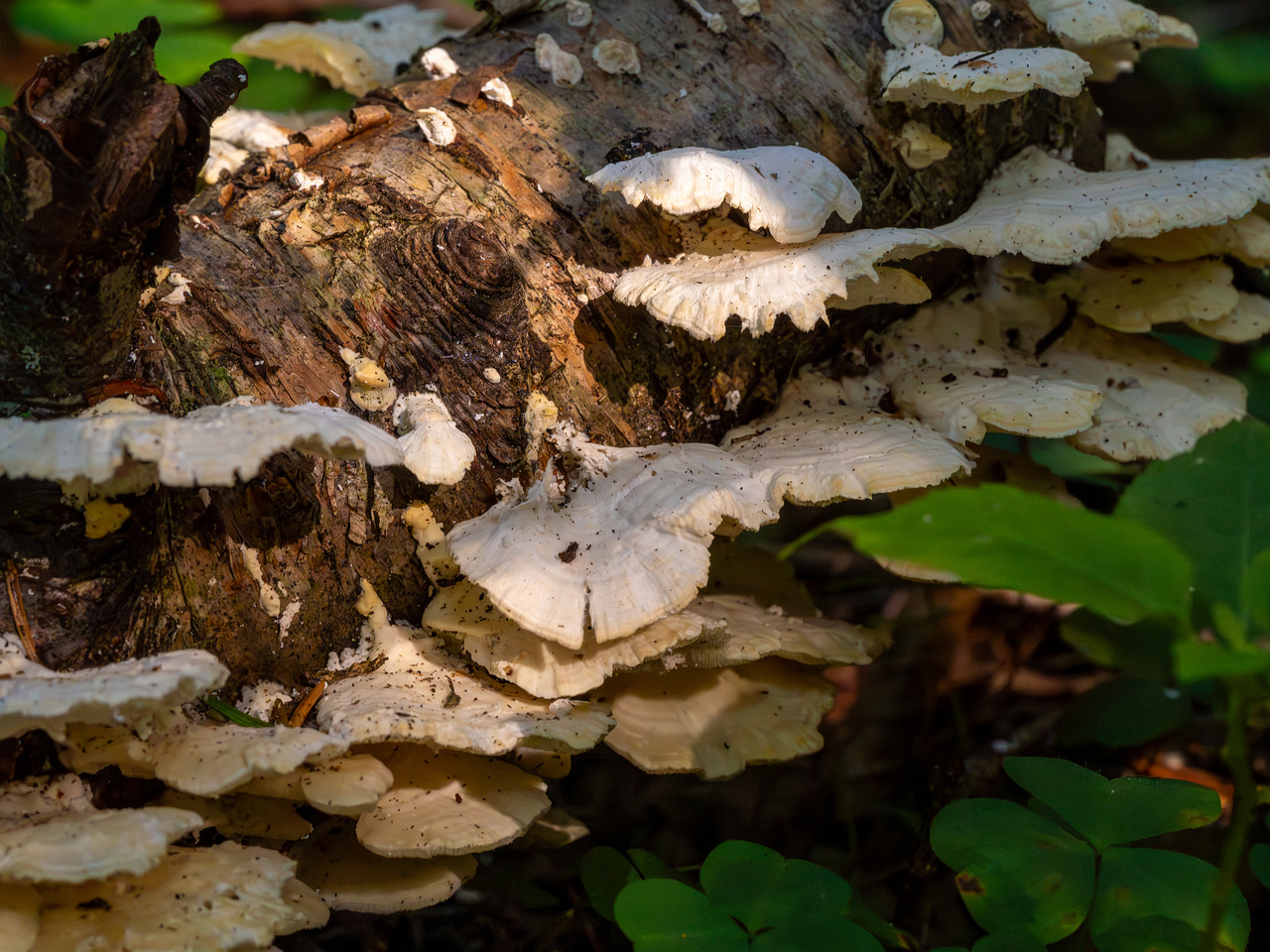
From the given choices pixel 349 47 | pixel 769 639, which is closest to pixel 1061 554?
pixel 769 639

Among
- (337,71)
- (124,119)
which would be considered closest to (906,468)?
(124,119)

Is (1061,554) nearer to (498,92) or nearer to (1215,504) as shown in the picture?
(1215,504)

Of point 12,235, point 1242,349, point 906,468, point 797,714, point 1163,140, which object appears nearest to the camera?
point 12,235

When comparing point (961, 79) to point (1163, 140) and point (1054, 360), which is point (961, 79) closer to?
point (1054, 360)

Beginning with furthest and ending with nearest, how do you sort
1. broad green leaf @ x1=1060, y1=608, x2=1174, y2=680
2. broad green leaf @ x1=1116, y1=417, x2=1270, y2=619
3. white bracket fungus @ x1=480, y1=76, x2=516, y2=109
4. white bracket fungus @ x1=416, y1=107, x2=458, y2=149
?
broad green leaf @ x1=1060, y1=608, x2=1174, y2=680
white bracket fungus @ x1=480, y1=76, x2=516, y2=109
white bracket fungus @ x1=416, y1=107, x2=458, y2=149
broad green leaf @ x1=1116, y1=417, x2=1270, y2=619

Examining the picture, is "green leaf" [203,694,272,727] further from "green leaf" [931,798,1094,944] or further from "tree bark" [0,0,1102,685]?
"green leaf" [931,798,1094,944]

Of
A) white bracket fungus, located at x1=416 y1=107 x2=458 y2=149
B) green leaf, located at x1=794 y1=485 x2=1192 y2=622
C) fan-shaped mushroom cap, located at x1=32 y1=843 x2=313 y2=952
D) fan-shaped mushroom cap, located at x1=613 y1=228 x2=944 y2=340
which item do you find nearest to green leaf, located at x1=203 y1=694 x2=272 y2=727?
fan-shaped mushroom cap, located at x1=32 y1=843 x2=313 y2=952
